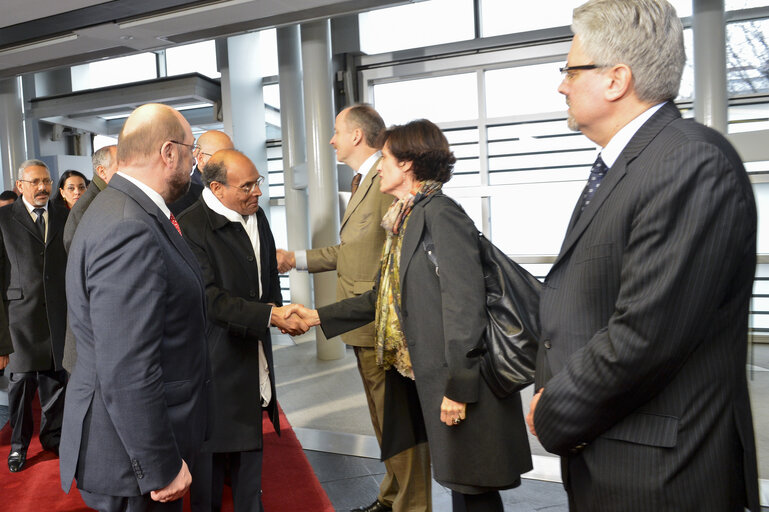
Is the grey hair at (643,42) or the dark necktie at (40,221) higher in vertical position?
the grey hair at (643,42)

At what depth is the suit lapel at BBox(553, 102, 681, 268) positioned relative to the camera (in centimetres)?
132

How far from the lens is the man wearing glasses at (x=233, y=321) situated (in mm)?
2555

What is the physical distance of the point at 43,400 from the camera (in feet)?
13.7

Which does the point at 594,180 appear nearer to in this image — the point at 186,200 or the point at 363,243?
the point at 363,243

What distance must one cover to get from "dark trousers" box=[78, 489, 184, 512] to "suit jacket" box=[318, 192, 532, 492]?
95cm

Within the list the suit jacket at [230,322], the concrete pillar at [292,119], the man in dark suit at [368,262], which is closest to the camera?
the suit jacket at [230,322]

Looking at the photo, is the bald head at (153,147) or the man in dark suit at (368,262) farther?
the man in dark suit at (368,262)

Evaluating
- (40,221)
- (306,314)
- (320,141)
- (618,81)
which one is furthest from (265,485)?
(320,141)

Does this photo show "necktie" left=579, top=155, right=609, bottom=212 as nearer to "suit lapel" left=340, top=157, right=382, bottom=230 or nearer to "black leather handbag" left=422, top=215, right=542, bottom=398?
"black leather handbag" left=422, top=215, right=542, bottom=398

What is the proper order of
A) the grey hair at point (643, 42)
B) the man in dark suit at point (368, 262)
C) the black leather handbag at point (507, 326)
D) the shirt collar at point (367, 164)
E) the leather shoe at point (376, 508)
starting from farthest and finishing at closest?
the shirt collar at point (367, 164) < the leather shoe at point (376, 508) < the man in dark suit at point (368, 262) < the black leather handbag at point (507, 326) < the grey hair at point (643, 42)

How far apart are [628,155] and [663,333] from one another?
389 mm

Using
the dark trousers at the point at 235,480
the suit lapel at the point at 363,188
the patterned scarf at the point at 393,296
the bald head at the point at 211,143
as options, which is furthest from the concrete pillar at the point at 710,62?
the dark trousers at the point at 235,480

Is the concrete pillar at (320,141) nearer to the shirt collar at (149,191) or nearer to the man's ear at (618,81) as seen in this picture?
the shirt collar at (149,191)

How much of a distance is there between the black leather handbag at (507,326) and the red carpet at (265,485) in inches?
58.6
